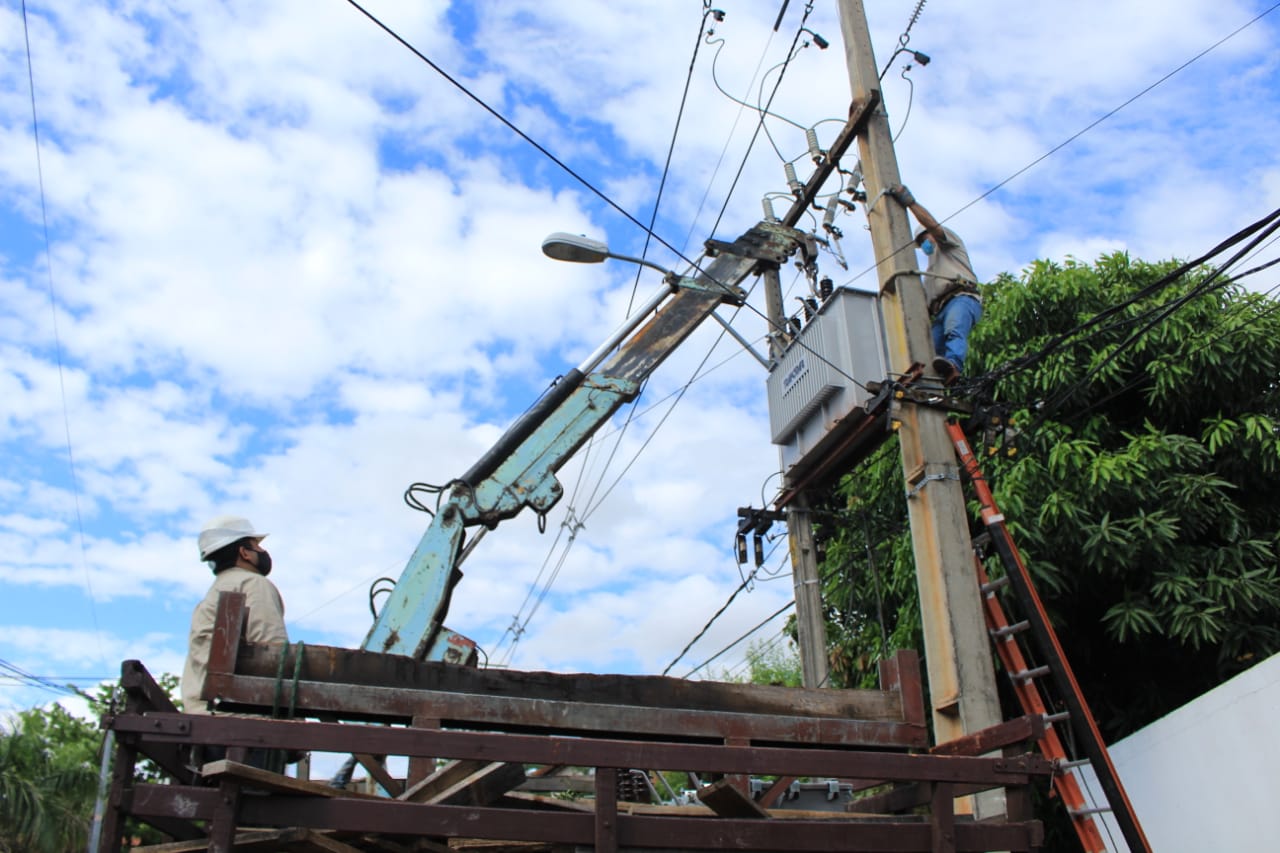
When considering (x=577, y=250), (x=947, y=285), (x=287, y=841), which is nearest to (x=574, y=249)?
(x=577, y=250)

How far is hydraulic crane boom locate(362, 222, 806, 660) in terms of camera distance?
24.8 feet

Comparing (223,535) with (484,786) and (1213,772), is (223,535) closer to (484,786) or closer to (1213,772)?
(484,786)

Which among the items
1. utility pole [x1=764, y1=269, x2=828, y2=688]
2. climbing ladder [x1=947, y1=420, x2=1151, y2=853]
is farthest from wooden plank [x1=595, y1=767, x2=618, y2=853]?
utility pole [x1=764, y1=269, x2=828, y2=688]

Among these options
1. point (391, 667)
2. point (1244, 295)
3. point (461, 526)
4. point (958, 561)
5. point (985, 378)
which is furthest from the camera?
point (1244, 295)

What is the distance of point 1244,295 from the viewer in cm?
1132

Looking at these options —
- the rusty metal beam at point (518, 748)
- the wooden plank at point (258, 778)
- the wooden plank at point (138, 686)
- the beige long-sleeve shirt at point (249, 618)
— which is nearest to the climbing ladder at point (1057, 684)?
the rusty metal beam at point (518, 748)

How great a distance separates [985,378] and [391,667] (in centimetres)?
490

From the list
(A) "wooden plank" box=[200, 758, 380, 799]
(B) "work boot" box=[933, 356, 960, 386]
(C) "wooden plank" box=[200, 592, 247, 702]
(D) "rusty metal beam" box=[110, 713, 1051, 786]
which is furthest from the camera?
(B) "work boot" box=[933, 356, 960, 386]

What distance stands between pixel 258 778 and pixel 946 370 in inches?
229

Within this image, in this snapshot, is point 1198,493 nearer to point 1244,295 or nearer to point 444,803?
point 1244,295

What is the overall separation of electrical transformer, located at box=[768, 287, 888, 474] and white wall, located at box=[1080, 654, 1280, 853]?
10.5 feet

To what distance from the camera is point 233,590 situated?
4.73 m

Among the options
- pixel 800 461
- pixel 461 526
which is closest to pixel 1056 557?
pixel 800 461

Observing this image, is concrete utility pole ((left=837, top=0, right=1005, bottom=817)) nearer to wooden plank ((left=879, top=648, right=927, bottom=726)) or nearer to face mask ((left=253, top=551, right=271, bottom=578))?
wooden plank ((left=879, top=648, right=927, bottom=726))
